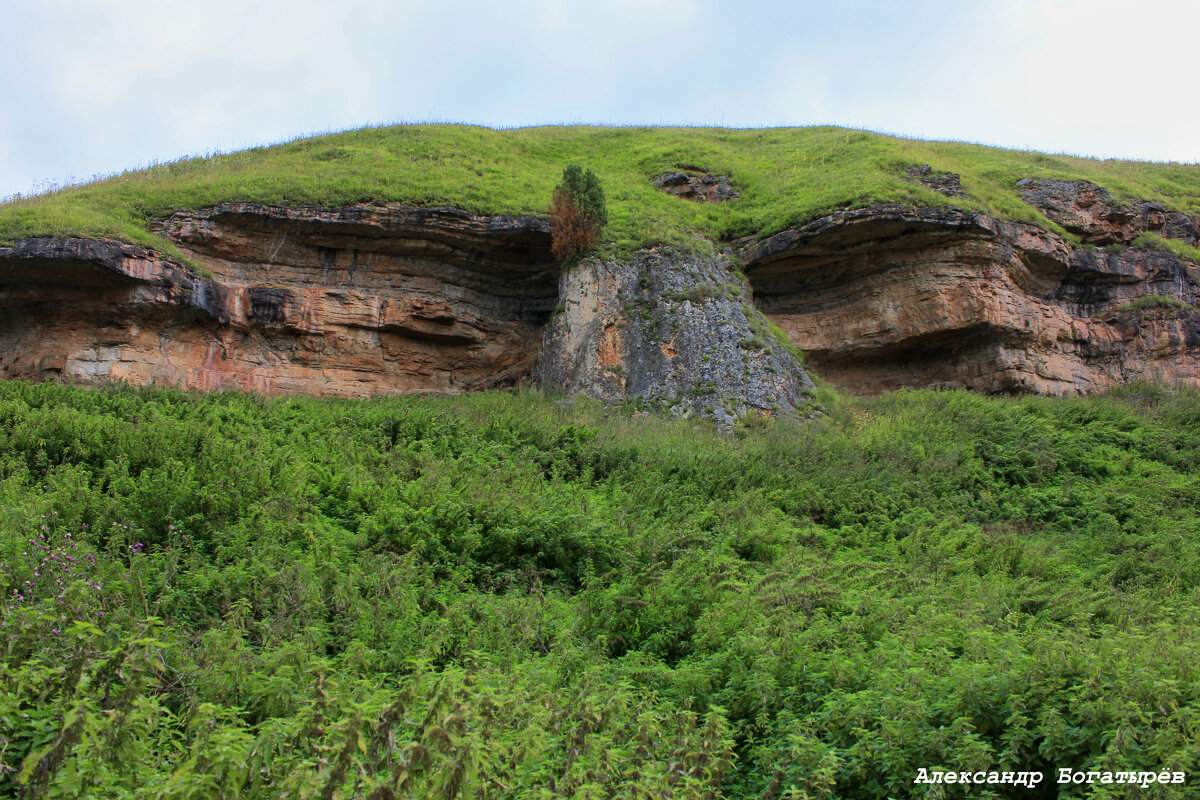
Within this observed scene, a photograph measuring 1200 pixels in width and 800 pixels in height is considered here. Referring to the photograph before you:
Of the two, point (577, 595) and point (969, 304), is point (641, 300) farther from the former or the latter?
→ point (577, 595)

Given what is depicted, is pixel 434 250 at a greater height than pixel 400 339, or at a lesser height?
greater

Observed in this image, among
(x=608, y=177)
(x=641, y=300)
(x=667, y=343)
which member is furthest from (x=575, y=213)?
(x=608, y=177)

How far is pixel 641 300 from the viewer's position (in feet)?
60.0

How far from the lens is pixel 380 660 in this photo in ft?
18.6

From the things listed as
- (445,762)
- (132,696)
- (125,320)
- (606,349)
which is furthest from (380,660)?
(125,320)

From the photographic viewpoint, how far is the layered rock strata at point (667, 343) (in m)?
16.6

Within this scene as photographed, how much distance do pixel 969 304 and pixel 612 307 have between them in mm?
9405

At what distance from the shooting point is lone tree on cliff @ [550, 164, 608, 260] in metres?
19.1

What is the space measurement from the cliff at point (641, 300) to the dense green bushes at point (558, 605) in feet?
13.0

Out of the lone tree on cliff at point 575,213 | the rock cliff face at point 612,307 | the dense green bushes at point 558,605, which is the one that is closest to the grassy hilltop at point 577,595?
the dense green bushes at point 558,605

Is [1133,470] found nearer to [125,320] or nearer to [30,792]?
[30,792]

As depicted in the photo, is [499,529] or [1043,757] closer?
[1043,757]

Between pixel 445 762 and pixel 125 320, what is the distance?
54.0ft

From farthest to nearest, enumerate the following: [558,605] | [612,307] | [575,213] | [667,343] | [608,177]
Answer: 1. [608,177]
2. [575,213]
3. [612,307]
4. [667,343]
5. [558,605]
